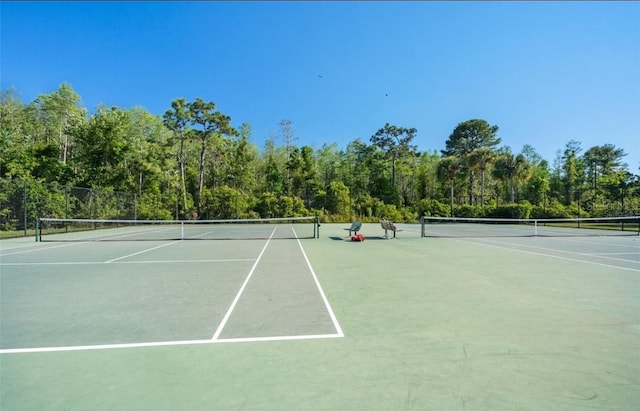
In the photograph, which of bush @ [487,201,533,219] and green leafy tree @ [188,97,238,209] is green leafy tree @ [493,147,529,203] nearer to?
bush @ [487,201,533,219]

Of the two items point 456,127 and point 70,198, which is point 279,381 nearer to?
point 70,198

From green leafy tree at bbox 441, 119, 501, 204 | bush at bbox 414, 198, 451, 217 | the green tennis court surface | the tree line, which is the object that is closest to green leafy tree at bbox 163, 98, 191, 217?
the tree line

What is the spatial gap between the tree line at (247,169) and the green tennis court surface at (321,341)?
16.5 meters

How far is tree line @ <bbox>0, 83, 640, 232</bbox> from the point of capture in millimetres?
30578

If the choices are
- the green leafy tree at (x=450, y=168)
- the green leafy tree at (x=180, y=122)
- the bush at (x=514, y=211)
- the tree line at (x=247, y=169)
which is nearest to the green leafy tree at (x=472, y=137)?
the tree line at (x=247, y=169)

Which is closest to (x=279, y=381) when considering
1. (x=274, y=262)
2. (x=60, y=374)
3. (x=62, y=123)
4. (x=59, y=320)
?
(x=60, y=374)

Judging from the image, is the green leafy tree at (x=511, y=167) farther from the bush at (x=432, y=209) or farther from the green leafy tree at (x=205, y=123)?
the green leafy tree at (x=205, y=123)

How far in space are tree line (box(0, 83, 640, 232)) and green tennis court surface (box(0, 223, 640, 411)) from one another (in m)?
16.5

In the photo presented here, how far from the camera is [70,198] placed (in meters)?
20.1

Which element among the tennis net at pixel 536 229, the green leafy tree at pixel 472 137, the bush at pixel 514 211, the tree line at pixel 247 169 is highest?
the green leafy tree at pixel 472 137

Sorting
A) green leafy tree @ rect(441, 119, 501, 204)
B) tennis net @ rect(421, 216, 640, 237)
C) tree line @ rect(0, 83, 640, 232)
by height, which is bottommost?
tennis net @ rect(421, 216, 640, 237)

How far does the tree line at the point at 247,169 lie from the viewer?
1204 inches

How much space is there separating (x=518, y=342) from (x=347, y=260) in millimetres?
5851

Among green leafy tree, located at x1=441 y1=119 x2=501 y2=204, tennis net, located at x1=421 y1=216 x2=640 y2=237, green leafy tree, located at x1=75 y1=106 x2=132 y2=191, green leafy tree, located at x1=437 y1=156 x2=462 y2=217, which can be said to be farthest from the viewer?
green leafy tree, located at x1=441 y1=119 x2=501 y2=204
